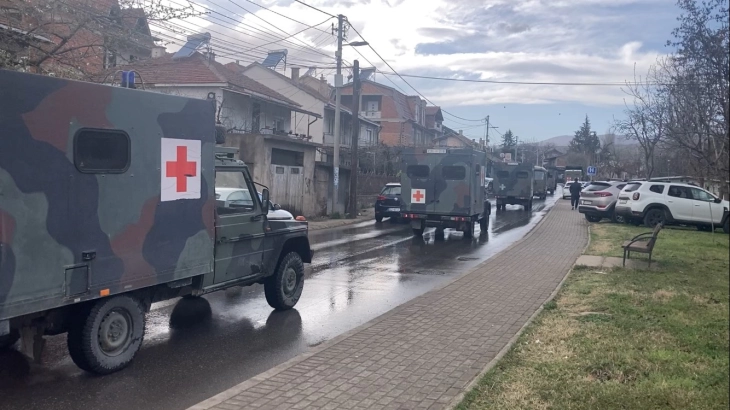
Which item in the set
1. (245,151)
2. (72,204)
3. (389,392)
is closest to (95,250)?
(72,204)

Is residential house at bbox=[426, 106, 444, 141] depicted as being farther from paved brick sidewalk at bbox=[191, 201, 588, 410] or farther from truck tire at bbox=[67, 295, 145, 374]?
truck tire at bbox=[67, 295, 145, 374]

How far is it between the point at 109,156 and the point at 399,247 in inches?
480

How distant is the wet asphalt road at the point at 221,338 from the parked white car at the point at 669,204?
36.5ft

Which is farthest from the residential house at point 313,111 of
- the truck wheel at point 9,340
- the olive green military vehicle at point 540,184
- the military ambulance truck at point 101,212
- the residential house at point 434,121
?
the truck wheel at point 9,340

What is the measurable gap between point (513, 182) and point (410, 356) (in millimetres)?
30552

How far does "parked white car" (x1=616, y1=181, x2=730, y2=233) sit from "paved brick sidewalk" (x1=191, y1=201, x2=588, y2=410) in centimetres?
1316

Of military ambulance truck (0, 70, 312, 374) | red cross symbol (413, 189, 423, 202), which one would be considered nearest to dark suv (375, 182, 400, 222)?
red cross symbol (413, 189, 423, 202)

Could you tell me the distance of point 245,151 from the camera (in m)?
22.8

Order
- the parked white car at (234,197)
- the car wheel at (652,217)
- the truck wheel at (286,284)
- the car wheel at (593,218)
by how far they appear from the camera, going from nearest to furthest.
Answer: the parked white car at (234,197) → the truck wheel at (286,284) → the car wheel at (652,217) → the car wheel at (593,218)

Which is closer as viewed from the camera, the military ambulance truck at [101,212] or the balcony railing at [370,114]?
the military ambulance truck at [101,212]

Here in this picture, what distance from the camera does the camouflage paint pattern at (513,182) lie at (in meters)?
35.9

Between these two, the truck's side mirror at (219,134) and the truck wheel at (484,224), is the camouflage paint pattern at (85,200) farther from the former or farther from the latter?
the truck wheel at (484,224)

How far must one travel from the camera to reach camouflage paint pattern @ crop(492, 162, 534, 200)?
118ft

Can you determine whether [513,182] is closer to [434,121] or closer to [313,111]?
[313,111]
